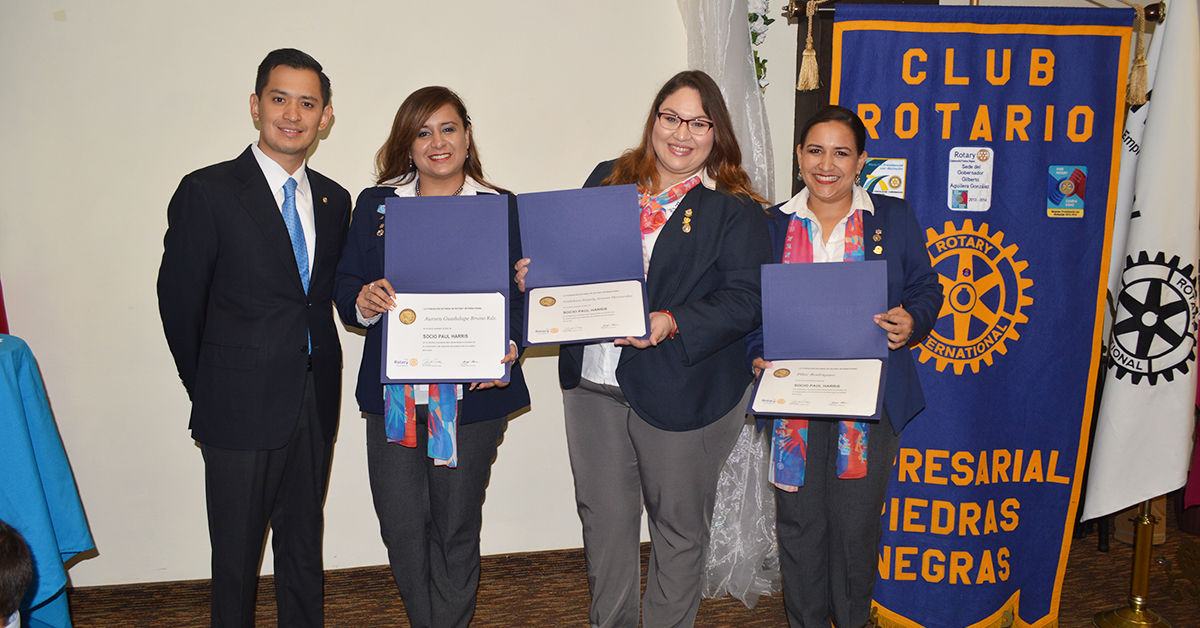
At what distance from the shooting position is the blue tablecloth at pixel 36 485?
6.64ft

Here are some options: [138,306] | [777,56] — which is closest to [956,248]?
[777,56]

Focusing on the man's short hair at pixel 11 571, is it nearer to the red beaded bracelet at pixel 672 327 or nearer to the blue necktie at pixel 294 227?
the blue necktie at pixel 294 227

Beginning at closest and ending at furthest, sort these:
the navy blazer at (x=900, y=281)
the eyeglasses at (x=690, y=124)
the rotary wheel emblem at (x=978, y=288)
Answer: the eyeglasses at (x=690, y=124) → the navy blazer at (x=900, y=281) → the rotary wheel emblem at (x=978, y=288)

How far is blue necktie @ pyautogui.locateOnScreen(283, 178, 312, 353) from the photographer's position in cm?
212

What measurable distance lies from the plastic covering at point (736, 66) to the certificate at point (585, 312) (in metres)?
1.23

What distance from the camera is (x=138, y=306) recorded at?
2.86 m

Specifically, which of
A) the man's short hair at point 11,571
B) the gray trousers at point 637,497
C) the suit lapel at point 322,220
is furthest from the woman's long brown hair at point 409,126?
the man's short hair at point 11,571

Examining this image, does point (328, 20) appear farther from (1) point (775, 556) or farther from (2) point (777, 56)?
(1) point (775, 556)

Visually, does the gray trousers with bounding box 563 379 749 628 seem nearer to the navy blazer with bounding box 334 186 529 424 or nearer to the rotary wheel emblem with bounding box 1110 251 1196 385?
the navy blazer with bounding box 334 186 529 424

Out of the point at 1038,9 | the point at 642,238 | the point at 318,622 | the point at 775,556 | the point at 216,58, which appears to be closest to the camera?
the point at 642,238

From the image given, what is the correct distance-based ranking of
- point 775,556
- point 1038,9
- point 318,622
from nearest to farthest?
point 318,622 → point 1038,9 → point 775,556

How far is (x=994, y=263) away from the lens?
2.60 metres

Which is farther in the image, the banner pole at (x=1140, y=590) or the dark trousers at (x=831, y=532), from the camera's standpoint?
the banner pole at (x=1140, y=590)

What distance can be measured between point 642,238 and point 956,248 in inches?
50.3
